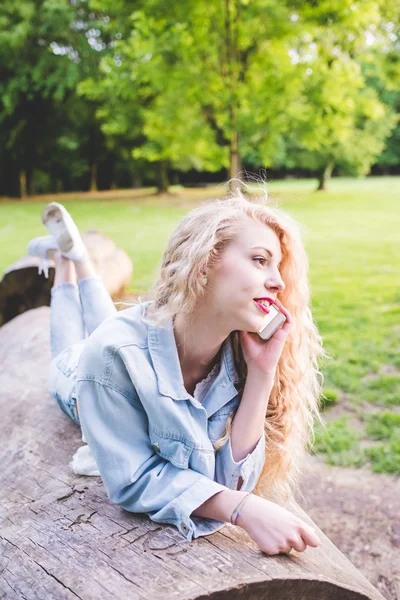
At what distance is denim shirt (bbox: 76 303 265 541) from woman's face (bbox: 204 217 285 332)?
0.18 m

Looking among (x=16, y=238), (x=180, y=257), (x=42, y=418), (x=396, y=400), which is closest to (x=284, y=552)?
(x=180, y=257)

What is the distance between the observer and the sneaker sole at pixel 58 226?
11.0 ft

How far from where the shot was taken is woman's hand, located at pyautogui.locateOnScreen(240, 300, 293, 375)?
1874mm

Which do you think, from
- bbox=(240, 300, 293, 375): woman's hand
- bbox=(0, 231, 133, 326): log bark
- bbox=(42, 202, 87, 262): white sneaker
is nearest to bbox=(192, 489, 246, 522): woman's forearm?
bbox=(240, 300, 293, 375): woman's hand

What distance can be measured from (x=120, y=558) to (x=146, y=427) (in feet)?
1.22

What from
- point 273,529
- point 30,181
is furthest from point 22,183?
point 273,529

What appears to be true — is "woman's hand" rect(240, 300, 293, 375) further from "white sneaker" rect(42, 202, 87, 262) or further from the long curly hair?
"white sneaker" rect(42, 202, 87, 262)

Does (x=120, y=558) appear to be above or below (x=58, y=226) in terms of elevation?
below

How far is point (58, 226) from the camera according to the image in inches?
134

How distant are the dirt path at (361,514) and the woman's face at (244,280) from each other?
1414mm

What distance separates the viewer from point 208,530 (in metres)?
1.67

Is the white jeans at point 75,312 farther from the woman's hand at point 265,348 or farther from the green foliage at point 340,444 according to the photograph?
the green foliage at point 340,444

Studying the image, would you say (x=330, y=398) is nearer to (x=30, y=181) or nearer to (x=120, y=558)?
(x=120, y=558)

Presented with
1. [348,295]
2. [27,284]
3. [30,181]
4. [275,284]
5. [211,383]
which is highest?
A: [275,284]
